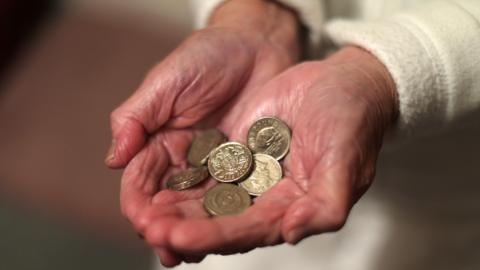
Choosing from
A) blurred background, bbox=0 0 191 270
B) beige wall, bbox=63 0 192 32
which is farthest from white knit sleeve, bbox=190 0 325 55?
beige wall, bbox=63 0 192 32

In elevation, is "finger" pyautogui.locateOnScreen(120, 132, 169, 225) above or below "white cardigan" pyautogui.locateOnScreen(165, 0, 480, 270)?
above

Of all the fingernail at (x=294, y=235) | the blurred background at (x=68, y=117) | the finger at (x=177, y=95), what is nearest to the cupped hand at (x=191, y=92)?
the finger at (x=177, y=95)

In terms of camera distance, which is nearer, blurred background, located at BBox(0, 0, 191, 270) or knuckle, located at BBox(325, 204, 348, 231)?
knuckle, located at BBox(325, 204, 348, 231)

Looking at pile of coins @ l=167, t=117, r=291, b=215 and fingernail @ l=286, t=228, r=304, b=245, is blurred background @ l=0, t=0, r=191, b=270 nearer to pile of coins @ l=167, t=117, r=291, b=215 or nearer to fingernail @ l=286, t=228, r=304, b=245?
pile of coins @ l=167, t=117, r=291, b=215

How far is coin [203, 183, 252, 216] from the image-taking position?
725mm

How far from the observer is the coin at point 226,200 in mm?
725

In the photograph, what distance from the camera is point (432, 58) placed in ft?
2.65

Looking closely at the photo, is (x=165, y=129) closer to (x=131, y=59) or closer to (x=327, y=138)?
(x=327, y=138)

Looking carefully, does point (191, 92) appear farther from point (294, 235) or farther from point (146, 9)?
point (146, 9)

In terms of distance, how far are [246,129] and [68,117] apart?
1270mm

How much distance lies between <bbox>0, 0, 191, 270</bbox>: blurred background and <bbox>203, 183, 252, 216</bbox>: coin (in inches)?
35.3

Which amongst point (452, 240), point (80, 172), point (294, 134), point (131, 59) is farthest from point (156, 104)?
point (131, 59)

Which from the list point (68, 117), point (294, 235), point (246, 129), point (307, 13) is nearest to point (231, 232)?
point (294, 235)

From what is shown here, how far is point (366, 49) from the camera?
846mm
